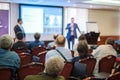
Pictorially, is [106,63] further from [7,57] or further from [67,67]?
[7,57]

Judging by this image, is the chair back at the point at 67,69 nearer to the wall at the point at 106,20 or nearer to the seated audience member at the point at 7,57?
the seated audience member at the point at 7,57

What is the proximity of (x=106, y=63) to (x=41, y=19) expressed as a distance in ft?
26.1

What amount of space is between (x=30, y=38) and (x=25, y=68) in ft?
27.3

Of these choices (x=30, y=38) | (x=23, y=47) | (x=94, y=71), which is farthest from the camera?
(x=30, y=38)

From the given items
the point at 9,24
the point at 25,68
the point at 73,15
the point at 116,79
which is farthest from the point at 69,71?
the point at 73,15

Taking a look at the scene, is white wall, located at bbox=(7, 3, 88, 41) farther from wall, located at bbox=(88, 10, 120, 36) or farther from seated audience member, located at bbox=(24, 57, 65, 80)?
seated audience member, located at bbox=(24, 57, 65, 80)

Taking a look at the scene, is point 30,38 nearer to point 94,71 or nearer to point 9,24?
point 9,24

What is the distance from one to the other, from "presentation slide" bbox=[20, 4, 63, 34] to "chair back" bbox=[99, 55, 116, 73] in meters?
7.53

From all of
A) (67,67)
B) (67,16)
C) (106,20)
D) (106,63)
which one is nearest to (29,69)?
(67,67)

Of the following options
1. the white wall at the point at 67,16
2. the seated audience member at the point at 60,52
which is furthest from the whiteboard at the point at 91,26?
the seated audience member at the point at 60,52

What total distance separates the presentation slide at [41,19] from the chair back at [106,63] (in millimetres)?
7527

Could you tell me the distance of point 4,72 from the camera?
2951 mm

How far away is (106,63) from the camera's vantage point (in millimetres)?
4234

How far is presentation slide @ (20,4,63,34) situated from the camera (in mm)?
11289
